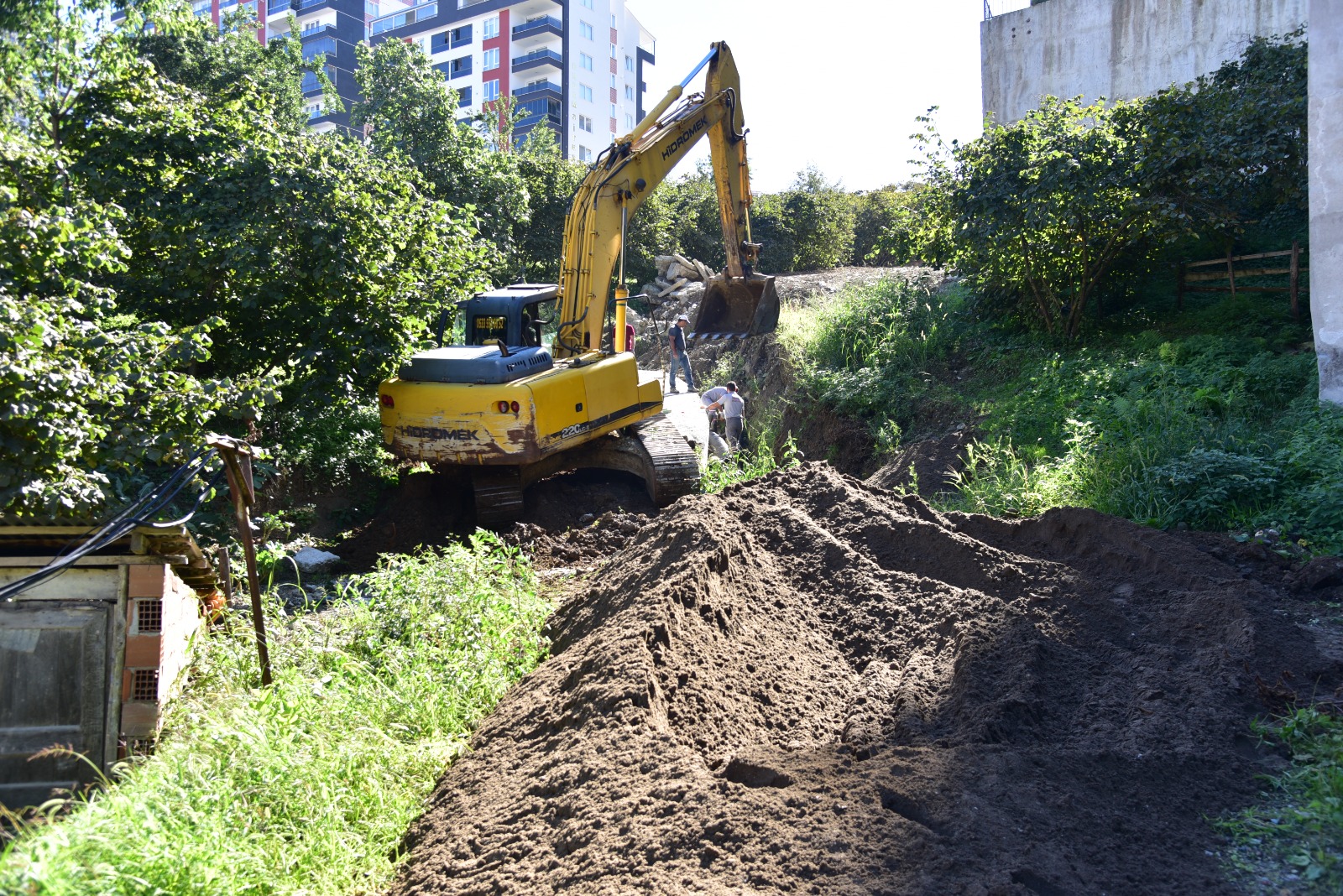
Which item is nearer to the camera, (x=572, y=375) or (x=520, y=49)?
(x=572, y=375)

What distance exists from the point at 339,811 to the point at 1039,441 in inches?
326

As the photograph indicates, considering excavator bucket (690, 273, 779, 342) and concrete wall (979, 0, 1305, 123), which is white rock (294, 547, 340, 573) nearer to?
excavator bucket (690, 273, 779, 342)

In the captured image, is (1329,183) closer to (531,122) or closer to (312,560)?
(312,560)

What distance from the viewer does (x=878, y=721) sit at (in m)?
4.50

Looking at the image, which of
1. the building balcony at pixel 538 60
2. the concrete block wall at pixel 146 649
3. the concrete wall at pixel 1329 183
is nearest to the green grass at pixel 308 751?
the concrete block wall at pixel 146 649

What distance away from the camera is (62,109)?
8812 mm

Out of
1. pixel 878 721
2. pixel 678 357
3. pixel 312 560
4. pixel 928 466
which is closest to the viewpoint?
pixel 878 721

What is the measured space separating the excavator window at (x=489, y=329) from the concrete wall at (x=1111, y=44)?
1089 cm

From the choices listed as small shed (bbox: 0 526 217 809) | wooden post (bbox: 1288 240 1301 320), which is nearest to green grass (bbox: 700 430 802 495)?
small shed (bbox: 0 526 217 809)

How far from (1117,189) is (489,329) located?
25.6ft

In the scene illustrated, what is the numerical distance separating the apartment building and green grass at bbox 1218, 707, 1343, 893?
4798cm

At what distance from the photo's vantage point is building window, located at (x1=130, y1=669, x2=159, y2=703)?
16.2ft

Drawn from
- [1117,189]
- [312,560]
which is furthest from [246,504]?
[1117,189]

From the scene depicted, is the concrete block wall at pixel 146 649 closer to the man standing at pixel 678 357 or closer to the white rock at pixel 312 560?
the white rock at pixel 312 560
